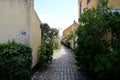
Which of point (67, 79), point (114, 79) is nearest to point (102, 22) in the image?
point (114, 79)

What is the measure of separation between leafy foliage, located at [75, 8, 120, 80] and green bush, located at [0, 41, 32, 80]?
2.91m

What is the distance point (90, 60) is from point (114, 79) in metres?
1.38

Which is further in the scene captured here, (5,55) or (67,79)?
(67,79)

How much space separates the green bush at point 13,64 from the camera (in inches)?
283

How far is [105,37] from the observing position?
8344mm

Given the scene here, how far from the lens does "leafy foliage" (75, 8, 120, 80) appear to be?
6960 mm

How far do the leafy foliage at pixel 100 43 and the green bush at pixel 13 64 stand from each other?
2.91m

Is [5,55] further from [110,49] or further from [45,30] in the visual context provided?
[45,30]

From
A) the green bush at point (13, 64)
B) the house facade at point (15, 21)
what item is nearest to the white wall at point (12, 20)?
the house facade at point (15, 21)

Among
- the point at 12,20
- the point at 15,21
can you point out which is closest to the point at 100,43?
the point at 15,21

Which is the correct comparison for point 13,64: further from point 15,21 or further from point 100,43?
point 100,43

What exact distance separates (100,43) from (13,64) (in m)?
4.09

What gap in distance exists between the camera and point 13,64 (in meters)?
7.21

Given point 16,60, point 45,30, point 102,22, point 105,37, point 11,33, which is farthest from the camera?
point 45,30
